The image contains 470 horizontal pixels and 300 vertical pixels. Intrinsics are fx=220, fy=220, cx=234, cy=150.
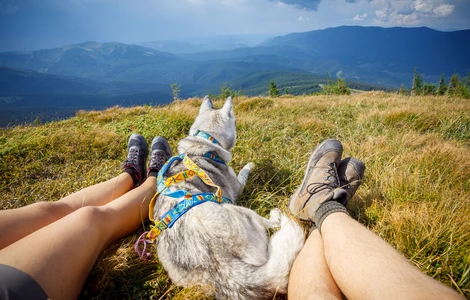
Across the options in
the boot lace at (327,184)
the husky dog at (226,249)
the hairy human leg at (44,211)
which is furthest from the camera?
the boot lace at (327,184)

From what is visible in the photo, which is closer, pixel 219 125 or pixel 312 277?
pixel 312 277

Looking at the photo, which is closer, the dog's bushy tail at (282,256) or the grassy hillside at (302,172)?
the dog's bushy tail at (282,256)

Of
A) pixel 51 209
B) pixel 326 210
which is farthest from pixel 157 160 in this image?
pixel 326 210

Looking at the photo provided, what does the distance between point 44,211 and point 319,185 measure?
3.10m

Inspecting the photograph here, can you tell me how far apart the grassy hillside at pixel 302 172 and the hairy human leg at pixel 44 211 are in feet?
2.21

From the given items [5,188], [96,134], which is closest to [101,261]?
[5,188]

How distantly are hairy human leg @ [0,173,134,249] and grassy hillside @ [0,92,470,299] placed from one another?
673 mm

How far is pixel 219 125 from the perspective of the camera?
4.07m

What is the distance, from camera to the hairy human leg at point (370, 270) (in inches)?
51.1

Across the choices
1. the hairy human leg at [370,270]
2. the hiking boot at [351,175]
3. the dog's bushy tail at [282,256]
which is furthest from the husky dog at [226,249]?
the hiking boot at [351,175]

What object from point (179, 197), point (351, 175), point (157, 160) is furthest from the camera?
point (157, 160)

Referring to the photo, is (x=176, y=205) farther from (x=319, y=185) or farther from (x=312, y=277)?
(x=319, y=185)

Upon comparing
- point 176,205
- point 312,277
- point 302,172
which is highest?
point 176,205

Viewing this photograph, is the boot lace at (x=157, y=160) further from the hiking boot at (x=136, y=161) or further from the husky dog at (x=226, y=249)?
the husky dog at (x=226, y=249)
